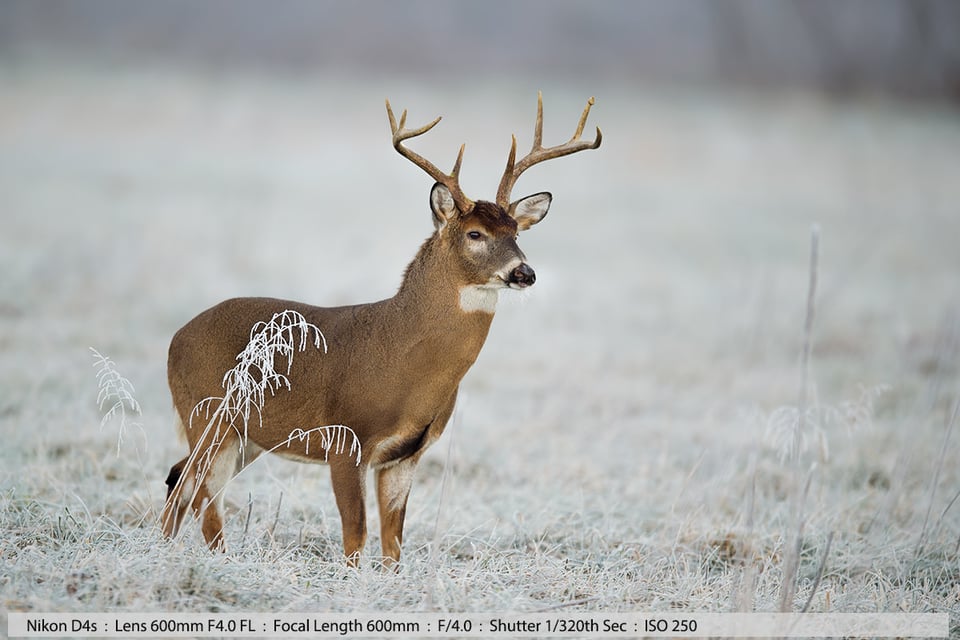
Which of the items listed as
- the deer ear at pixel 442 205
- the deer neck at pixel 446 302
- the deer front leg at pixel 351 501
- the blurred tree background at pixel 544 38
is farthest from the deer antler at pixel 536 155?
the blurred tree background at pixel 544 38

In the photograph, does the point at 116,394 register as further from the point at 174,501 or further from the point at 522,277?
the point at 522,277

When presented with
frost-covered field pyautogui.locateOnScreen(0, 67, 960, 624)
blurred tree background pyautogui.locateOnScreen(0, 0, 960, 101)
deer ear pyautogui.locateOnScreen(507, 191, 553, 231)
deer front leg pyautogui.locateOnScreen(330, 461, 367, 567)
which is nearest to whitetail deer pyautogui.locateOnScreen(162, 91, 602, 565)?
deer front leg pyautogui.locateOnScreen(330, 461, 367, 567)

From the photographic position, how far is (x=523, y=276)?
544 cm

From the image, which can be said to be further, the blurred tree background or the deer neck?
the blurred tree background

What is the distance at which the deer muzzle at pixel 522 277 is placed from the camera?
5430 mm

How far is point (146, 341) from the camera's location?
11.6m

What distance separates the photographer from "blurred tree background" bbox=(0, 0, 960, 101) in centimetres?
5009

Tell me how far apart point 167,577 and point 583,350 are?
9.05m

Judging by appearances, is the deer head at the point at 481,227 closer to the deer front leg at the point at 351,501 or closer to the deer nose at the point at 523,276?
the deer nose at the point at 523,276

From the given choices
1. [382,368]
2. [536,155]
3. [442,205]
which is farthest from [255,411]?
[536,155]

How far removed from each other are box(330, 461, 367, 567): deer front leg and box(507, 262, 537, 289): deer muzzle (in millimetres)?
1247
